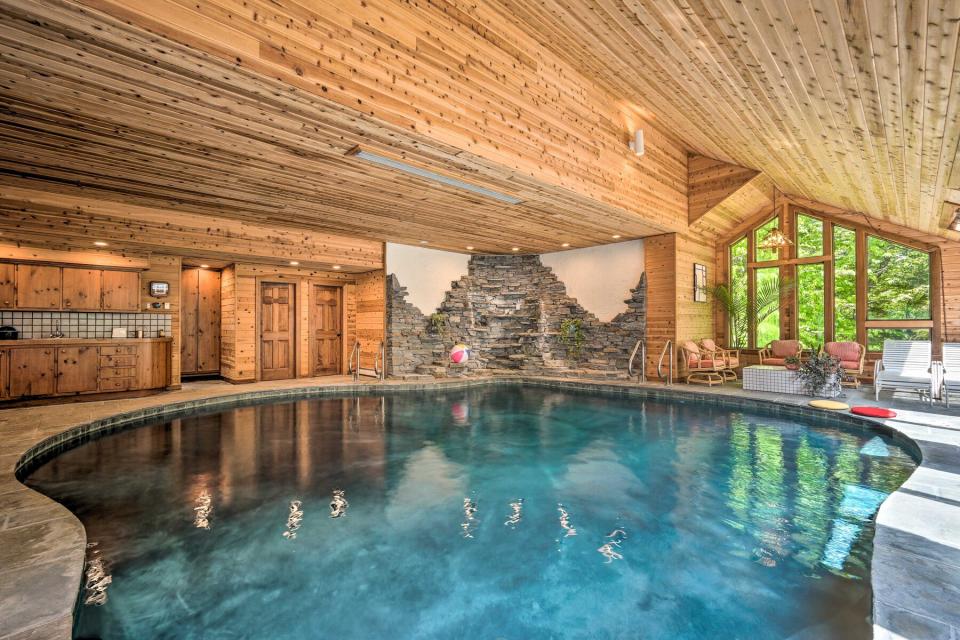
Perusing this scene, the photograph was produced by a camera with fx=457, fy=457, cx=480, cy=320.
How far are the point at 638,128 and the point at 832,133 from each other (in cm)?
266

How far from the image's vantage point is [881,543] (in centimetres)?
231

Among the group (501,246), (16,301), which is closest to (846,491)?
(501,246)

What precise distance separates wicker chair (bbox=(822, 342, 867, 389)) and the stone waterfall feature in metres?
3.15

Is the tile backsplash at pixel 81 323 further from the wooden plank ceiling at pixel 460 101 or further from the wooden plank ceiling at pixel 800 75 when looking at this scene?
the wooden plank ceiling at pixel 800 75

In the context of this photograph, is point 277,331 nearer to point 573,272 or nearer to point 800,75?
point 573,272

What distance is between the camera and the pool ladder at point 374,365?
9.10 metres

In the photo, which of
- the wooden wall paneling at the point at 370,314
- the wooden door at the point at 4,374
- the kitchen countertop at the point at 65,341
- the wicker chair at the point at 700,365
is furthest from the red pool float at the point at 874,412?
the wooden door at the point at 4,374

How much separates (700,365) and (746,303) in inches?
103

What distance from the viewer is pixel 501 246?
9.43 metres

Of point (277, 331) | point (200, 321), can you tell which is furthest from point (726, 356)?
point (200, 321)

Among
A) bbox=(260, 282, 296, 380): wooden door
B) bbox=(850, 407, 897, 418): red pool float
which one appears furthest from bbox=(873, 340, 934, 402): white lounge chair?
bbox=(260, 282, 296, 380): wooden door

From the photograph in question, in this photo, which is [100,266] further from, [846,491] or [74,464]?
[846,491]

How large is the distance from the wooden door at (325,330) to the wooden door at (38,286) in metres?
4.00

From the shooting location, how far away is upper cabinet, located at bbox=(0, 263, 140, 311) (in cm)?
627
